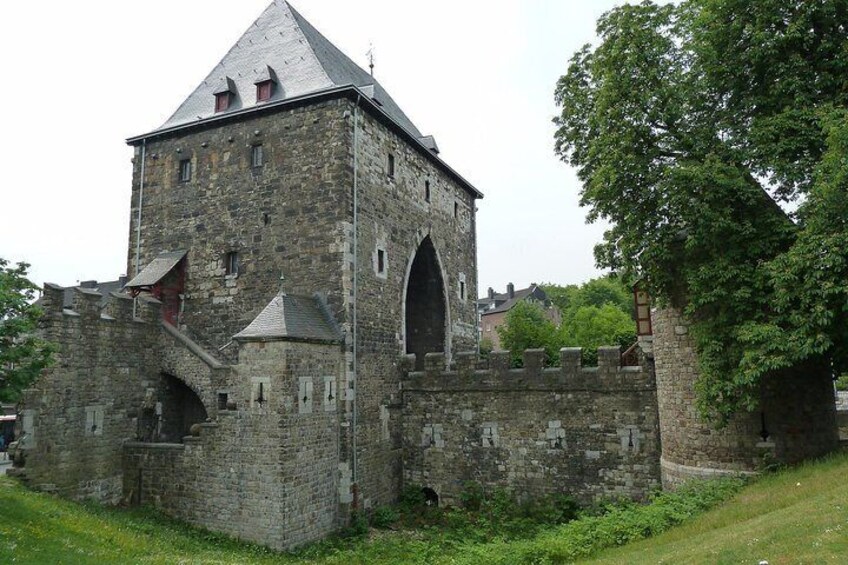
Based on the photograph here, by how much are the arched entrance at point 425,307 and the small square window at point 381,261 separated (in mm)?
4030

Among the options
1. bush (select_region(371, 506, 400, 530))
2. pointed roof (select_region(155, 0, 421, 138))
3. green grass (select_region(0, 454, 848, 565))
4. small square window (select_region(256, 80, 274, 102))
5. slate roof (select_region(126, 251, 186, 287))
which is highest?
pointed roof (select_region(155, 0, 421, 138))

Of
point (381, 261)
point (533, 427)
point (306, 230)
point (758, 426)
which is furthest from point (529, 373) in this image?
point (306, 230)

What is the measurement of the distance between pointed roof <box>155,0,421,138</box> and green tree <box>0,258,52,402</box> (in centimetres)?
870

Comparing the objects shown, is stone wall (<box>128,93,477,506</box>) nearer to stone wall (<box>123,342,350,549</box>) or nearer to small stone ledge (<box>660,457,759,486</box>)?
stone wall (<box>123,342,350,549</box>)

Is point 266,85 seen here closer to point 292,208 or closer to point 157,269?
point 292,208

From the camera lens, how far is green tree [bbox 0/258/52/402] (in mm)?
9641

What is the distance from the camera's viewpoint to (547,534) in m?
13.1

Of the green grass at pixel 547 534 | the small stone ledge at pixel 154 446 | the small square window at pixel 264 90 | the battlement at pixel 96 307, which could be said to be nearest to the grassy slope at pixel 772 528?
the green grass at pixel 547 534

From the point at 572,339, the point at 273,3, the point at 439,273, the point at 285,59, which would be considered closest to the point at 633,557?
the point at 439,273

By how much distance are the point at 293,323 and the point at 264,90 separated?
23.9 feet

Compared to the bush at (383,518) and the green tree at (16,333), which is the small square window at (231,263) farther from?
the bush at (383,518)

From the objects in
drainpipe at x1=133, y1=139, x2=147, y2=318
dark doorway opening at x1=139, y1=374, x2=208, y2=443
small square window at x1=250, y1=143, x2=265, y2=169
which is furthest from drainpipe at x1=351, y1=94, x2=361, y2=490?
drainpipe at x1=133, y1=139, x2=147, y2=318

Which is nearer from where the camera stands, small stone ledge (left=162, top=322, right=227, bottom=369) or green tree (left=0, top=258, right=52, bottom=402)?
green tree (left=0, top=258, right=52, bottom=402)

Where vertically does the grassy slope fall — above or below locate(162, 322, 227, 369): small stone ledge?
below
